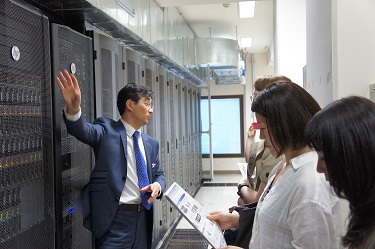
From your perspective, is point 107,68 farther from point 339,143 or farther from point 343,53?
point 339,143

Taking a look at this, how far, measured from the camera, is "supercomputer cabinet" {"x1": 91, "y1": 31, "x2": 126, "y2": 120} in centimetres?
240

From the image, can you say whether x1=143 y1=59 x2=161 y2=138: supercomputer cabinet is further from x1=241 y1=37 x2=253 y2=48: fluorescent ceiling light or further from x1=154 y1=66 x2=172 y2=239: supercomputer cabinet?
x1=241 y1=37 x2=253 y2=48: fluorescent ceiling light

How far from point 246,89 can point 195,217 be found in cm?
820

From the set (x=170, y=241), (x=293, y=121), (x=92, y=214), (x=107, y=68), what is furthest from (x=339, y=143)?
(x=170, y=241)

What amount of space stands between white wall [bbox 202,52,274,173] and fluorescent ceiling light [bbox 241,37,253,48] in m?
1.02

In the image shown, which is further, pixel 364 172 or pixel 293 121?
pixel 293 121

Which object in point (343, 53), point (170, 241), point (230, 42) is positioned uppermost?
point (230, 42)

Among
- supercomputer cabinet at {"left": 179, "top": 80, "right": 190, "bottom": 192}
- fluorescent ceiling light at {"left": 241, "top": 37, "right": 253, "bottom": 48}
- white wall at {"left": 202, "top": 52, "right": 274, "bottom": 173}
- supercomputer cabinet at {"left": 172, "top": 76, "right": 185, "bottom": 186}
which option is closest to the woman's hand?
supercomputer cabinet at {"left": 172, "top": 76, "right": 185, "bottom": 186}

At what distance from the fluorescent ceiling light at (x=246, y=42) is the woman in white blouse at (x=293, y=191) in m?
6.69

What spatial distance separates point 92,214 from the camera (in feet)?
6.65

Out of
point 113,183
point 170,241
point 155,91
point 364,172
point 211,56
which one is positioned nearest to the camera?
point 364,172

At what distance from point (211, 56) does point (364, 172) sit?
5877 millimetres

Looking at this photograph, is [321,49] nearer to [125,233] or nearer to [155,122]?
[125,233]

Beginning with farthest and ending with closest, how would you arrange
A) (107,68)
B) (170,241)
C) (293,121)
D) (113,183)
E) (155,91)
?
1. (170,241)
2. (155,91)
3. (107,68)
4. (113,183)
5. (293,121)
